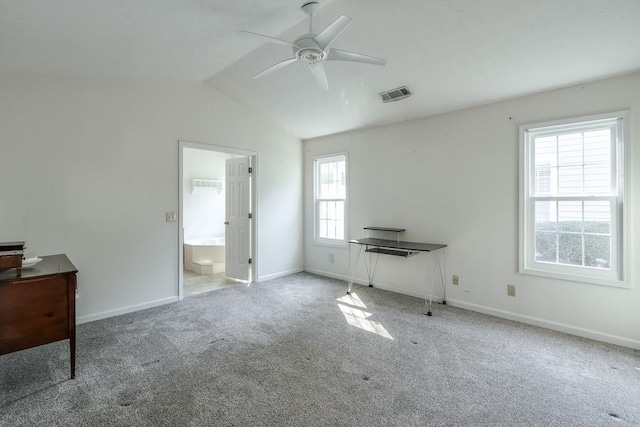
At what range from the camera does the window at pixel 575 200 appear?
2781 mm

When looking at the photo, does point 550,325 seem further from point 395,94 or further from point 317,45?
point 317,45

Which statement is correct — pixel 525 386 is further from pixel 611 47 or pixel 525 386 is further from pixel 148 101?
pixel 148 101

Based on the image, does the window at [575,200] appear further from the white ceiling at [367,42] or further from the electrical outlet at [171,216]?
the electrical outlet at [171,216]

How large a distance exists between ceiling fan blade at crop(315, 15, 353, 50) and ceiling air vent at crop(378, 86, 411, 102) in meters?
1.59

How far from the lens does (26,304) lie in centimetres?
197

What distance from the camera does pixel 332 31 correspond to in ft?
6.58

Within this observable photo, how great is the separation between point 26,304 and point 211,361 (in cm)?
128

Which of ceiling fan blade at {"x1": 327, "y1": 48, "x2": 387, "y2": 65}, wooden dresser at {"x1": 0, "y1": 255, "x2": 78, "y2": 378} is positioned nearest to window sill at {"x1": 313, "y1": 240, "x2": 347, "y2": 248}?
ceiling fan blade at {"x1": 327, "y1": 48, "x2": 387, "y2": 65}

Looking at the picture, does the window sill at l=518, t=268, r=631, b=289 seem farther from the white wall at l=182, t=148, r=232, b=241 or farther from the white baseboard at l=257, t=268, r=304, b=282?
the white wall at l=182, t=148, r=232, b=241

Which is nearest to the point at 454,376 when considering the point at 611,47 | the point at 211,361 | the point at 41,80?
the point at 211,361

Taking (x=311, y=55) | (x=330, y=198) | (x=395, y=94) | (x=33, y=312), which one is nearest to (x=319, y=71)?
(x=311, y=55)

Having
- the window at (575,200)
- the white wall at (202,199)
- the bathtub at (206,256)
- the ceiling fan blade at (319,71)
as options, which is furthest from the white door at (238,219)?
the window at (575,200)

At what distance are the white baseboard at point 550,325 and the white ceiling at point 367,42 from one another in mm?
2342

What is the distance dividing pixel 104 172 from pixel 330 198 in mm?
3129
